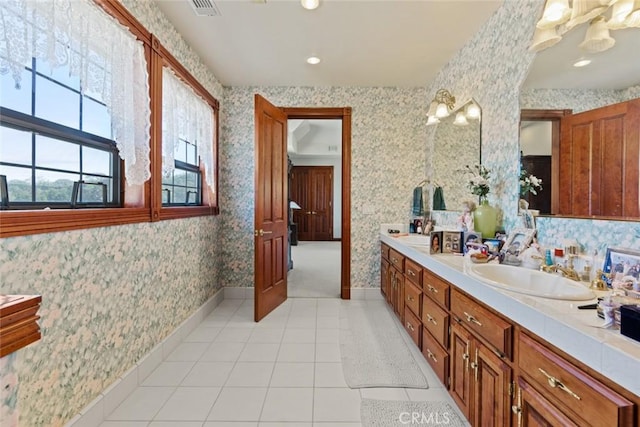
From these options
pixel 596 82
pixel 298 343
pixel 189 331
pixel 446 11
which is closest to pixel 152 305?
pixel 189 331

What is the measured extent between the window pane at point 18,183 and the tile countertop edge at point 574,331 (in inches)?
83.6

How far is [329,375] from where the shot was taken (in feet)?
6.56

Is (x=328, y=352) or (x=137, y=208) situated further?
(x=328, y=352)

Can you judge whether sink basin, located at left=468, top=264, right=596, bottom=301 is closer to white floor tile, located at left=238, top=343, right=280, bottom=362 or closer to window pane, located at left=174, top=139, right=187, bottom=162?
white floor tile, located at left=238, top=343, right=280, bottom=362

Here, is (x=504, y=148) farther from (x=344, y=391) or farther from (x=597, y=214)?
(x=344, y=391)

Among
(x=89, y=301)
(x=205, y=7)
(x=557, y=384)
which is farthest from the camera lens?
(x=205, y=7)

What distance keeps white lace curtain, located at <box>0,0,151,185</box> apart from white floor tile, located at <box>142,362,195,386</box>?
1354mm

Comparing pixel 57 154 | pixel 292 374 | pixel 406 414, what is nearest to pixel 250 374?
pixel 292 374

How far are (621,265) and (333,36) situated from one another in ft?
8.13

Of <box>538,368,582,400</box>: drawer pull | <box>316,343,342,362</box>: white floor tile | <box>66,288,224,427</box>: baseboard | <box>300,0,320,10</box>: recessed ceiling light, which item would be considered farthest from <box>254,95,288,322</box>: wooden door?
<box>538,368,582,400</box>: drawer pull

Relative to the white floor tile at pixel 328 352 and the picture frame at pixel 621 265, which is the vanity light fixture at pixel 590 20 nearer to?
the picture frame at pixel 621 265

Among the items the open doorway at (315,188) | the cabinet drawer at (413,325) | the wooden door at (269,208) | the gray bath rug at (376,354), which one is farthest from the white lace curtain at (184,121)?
the open doorway at (315,188)

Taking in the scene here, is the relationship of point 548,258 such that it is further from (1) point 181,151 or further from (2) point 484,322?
(1) point 181,151

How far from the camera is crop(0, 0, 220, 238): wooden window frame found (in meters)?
1.18
